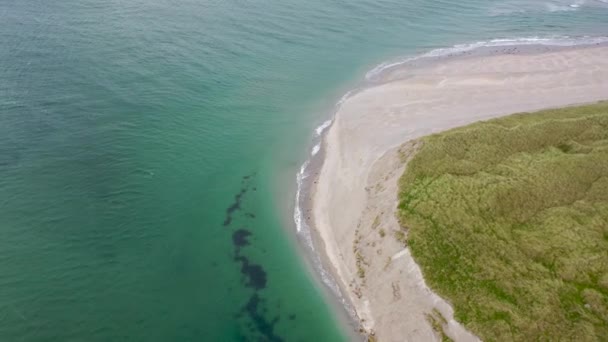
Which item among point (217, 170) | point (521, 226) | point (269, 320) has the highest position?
point (217, 170)

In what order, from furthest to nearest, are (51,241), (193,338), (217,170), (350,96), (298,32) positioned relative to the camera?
(298,32), (350,96), (217,170), (51,241), (193,338)

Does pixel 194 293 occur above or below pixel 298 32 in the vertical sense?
below

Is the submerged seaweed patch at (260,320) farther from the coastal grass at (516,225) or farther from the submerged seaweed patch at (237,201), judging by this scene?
the coastal grass at (516,225)

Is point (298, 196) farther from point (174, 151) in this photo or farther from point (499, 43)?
point (499, 43)

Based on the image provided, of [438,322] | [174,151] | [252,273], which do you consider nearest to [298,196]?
[252,273]

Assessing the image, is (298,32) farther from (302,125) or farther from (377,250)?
(377,250)

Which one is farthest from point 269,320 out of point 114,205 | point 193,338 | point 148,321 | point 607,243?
point 607,243
